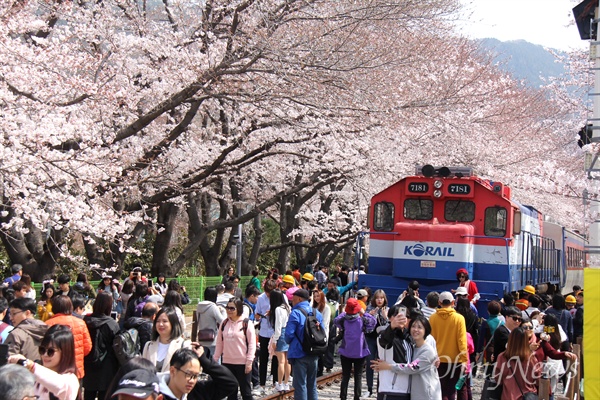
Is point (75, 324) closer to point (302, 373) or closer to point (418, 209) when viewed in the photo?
point (302, 373)

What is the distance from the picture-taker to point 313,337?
9.16 meters

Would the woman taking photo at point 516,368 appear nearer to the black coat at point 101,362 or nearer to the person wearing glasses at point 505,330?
the person wearing glasses at point 505,330

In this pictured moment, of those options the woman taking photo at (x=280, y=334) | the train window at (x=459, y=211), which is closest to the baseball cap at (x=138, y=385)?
the woman taking photo at (x=280, y=334)

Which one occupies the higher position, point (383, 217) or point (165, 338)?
point (383, 217)

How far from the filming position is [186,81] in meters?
12.9

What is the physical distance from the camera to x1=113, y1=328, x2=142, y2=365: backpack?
7688 mm

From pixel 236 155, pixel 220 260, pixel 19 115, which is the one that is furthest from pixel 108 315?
pixel 220 260

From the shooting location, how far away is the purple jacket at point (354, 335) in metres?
10.5

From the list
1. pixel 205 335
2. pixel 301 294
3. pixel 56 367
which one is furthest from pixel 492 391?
pixel 56 367

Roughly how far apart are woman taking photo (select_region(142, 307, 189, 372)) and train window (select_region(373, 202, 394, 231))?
9.27 meters

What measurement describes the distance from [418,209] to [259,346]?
458 cm

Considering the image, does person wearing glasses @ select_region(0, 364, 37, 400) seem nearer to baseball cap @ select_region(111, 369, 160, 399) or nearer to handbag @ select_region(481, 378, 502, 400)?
baseball cap @ select_region(111, 369, 160, 399)

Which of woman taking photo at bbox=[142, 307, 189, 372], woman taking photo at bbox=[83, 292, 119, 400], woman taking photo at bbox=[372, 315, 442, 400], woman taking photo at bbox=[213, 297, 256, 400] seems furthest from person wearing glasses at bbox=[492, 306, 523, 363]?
woman taking photo at bbox=[83, 292, 119, 400]

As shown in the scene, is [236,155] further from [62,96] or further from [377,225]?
[62,96]
